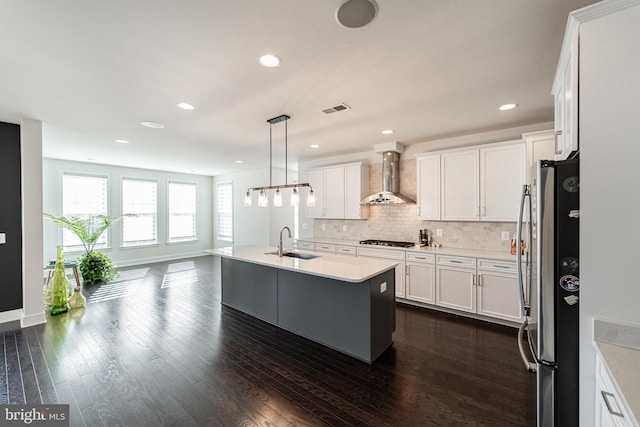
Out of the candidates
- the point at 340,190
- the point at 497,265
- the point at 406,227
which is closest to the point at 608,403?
the point at 497,265

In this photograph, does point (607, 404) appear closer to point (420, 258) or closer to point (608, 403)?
point (608, 403)

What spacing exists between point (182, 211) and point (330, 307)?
725 centimetres

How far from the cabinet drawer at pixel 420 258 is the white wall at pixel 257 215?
3795 millimetres

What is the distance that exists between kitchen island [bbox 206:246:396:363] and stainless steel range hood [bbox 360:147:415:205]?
5.38ft

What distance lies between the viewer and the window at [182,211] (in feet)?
27.0

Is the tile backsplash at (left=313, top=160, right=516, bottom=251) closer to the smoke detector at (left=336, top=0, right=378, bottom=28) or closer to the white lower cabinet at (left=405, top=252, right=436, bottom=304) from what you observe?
the white lower cabinet at (left=405, top=252, right=436, bottom=304)

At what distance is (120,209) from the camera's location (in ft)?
23.4

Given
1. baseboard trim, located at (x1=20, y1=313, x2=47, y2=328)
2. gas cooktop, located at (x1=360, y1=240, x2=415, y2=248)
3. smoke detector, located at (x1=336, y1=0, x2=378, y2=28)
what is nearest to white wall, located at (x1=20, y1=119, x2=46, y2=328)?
baseboard trim, located at (x1=20, y1=313, x2=47, y2=328)

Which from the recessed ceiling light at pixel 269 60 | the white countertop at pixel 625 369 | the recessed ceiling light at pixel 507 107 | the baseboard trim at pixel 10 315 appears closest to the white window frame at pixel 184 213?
the baseboard trim at pixel 10 315

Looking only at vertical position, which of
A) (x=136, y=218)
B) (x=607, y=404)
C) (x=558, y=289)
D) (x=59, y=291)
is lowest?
(x=59, y=291)

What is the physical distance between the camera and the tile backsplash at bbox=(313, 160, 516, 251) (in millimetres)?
3951

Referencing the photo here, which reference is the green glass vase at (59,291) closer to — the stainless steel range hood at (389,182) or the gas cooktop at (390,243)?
the gas cooktop at (390,243)

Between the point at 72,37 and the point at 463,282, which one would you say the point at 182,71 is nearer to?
the point at 72,37

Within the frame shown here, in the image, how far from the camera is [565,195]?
1.43 meters
